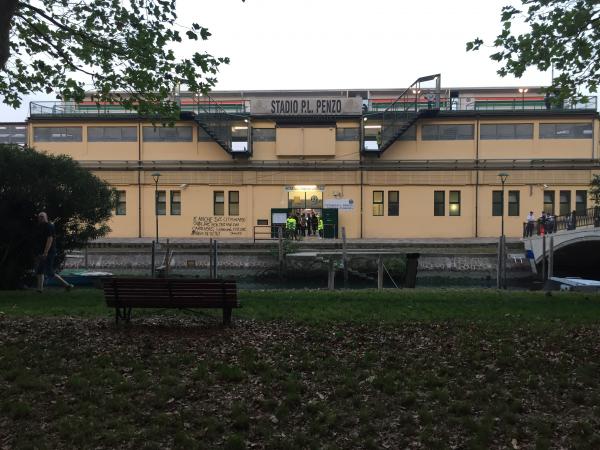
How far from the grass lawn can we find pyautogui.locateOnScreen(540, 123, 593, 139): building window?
110 feet

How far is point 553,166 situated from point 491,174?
15.2 ft

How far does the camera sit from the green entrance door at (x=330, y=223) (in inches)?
1500

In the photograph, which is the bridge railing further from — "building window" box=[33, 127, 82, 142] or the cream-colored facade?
"building window" box=[33, 127, 82, 142]

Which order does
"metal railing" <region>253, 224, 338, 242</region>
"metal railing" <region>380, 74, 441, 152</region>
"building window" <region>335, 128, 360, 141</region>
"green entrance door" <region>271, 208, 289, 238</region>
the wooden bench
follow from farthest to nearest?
"building window" <region>335, 128, 360, 141</region>
"green entrance door" <region>271, 208, 289, 238</region>
"metal railing" <region>380, 74, 441, 152</region>
"metal railing" <region>253, 224, 338, 242</region>
the wooden bench

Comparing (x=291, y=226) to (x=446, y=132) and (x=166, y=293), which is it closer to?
(x=446, y=132)

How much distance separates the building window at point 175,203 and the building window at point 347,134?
13334 mm

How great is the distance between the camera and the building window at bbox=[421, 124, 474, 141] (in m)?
38.9

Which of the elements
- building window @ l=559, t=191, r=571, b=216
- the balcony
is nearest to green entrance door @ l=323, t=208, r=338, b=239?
the balcony

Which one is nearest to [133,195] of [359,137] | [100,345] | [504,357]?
[359,137]

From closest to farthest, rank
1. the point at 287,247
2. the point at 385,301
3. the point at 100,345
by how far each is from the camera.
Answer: the point at 100,345 → the point at 385,301 → the point at 287,247

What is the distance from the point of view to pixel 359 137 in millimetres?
38906

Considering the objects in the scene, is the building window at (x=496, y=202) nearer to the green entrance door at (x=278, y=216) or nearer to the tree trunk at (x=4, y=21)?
the green entrance door at (x=278, y=216)

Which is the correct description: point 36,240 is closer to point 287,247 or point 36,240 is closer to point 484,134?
point 287,247

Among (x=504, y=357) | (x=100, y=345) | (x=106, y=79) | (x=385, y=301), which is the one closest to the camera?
(x=504, y=357)
